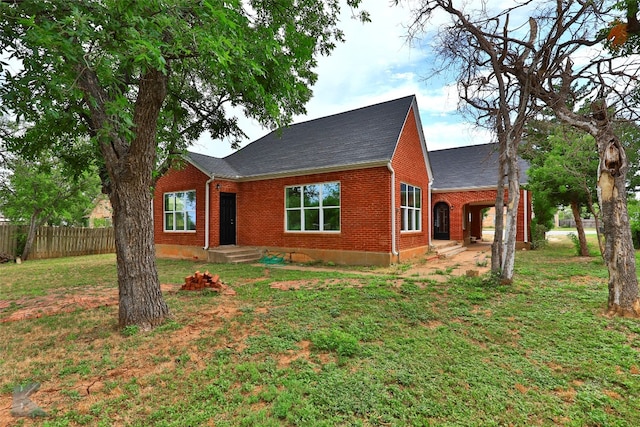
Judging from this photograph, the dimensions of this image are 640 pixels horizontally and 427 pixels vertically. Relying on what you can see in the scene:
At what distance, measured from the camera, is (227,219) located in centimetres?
1355

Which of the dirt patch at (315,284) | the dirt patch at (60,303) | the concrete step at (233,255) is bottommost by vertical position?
the dirt patch at (60,303)

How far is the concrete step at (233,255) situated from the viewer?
39.3ft

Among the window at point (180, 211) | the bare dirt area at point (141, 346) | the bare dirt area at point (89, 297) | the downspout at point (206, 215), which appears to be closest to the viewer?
the bare dirt area at point (141, 346)

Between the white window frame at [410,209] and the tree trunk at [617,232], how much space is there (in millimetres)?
6408

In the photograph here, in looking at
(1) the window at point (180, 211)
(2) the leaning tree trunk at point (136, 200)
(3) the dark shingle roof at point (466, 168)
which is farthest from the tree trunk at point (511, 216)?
(1) the window at point (180, 211)

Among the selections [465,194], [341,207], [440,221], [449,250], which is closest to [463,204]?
[465,194]

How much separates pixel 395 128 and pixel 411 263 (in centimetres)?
513

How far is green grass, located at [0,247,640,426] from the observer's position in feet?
8.50

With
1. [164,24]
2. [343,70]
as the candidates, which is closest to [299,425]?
[164,24]

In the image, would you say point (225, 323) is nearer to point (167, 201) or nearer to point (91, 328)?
point (91, 328)

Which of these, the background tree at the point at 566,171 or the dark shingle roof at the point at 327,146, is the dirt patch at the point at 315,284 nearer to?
the dark shingle roof at the point at 327,146

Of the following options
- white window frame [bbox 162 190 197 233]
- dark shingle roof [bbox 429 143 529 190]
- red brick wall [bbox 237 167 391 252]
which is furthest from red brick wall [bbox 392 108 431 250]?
white window frame [bbox 162 190 197 233]

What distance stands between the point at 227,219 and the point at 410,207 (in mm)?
8052

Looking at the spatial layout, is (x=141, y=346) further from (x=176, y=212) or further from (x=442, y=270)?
(x=176, y=212)
